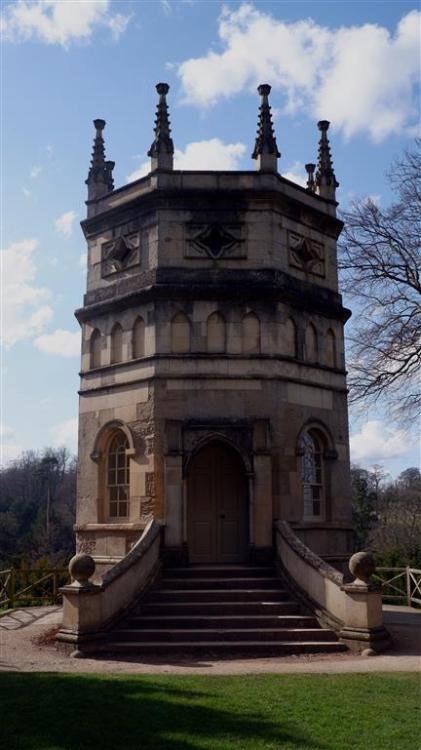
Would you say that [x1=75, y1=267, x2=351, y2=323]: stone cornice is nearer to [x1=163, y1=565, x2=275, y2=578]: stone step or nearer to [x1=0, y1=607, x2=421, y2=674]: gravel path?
[x1=163, y1=565, x2=275, y2=578]: stone step

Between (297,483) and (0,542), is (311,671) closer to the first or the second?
(297,483)

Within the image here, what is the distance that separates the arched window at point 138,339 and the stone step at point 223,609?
5.46 m

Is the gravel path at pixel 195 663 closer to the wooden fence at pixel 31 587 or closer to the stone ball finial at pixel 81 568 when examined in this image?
the stone ball finial at pixel 81 568

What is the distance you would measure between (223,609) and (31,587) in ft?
23.3

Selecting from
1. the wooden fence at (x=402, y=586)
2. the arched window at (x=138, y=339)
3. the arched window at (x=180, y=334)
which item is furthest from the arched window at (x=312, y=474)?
the arched window at (x=138, y=339)

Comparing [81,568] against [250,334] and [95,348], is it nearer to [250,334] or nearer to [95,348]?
[250,334]

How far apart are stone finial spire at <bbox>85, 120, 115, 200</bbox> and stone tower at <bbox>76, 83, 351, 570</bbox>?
57 cm

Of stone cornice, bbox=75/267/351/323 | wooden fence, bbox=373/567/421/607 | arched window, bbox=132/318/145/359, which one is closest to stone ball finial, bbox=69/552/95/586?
arched window, bbox=132/318/145/359

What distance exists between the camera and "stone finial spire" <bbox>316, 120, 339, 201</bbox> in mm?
18531

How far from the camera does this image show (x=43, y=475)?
80.0 meters

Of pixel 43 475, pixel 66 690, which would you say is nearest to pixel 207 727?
pixel 66 690

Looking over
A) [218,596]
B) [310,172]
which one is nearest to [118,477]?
[218,596]

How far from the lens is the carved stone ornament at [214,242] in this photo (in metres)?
16.0

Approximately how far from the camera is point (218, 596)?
13.3 meters
